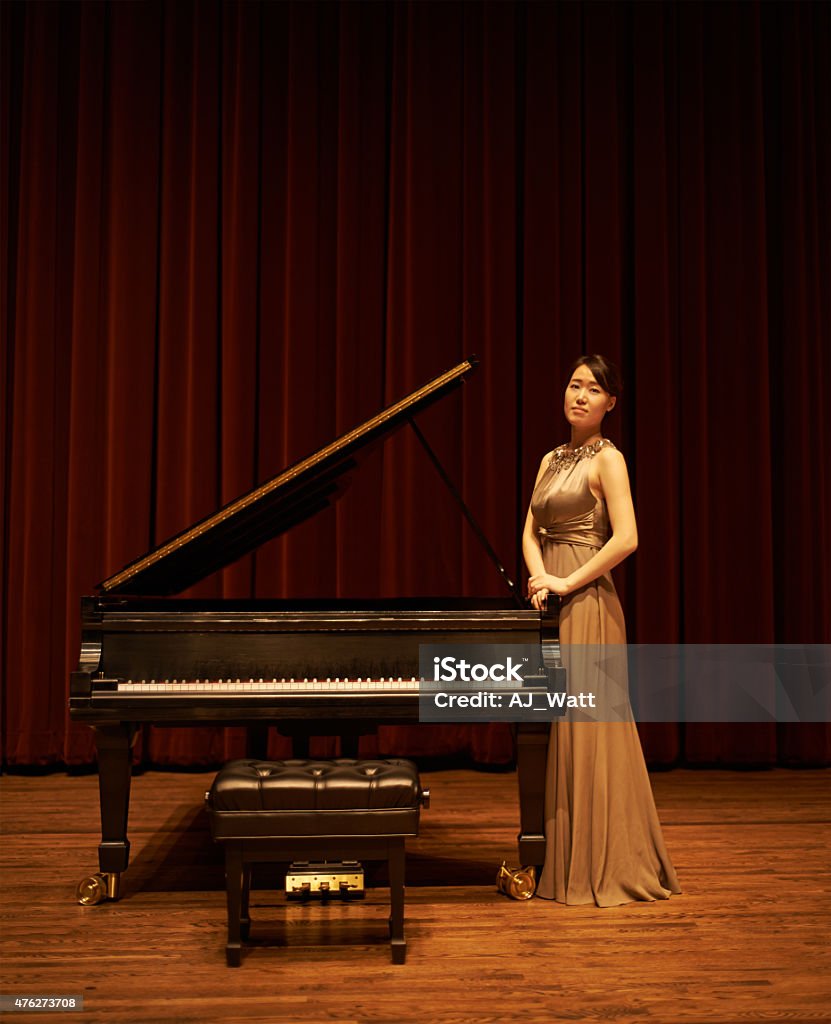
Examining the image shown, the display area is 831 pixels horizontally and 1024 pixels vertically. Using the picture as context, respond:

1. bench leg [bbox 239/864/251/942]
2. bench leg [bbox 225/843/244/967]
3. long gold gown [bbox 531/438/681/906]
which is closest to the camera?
bench leg [bbox 225/843/244/967]

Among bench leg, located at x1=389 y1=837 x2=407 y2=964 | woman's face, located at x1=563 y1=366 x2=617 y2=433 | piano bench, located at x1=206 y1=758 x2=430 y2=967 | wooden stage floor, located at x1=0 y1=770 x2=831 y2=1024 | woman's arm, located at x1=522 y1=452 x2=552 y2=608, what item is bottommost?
wooden stage floor, located at x1=0 y1=770 x2=831 y2=1024

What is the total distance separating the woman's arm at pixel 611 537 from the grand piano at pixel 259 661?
0.12 meters

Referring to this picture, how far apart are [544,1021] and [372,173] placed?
419 centimetres

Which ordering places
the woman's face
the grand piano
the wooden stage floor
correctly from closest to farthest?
the wooden stage floor, the grand piano, the woman's face

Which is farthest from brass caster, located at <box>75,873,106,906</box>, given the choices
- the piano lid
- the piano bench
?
the piano lid

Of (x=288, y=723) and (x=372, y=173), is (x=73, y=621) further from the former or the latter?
(x=372, y=173)

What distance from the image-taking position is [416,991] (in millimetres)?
2428

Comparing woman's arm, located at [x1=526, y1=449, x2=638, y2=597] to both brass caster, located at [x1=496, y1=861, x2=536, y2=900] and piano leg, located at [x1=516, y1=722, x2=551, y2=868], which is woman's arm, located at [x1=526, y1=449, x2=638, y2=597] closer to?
piano leg, located at [x1=516, y1=722, x2=551, y2=868]

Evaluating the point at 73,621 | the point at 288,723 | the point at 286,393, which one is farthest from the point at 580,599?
the point at 73,621

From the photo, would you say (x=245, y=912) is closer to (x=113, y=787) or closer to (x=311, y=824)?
(x=311, y=824)

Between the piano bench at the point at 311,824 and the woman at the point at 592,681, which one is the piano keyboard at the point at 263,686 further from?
the woman at the point at 592,681

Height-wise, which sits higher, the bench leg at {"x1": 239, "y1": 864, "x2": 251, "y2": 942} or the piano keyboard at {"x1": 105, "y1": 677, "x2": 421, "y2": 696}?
the piano keyboard at {"x1": 105, "y1": 677, "x2": 421, "y2": 696}

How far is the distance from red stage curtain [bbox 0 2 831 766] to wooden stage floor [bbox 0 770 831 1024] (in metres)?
1.45

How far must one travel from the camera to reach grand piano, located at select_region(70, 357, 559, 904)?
297 cm
